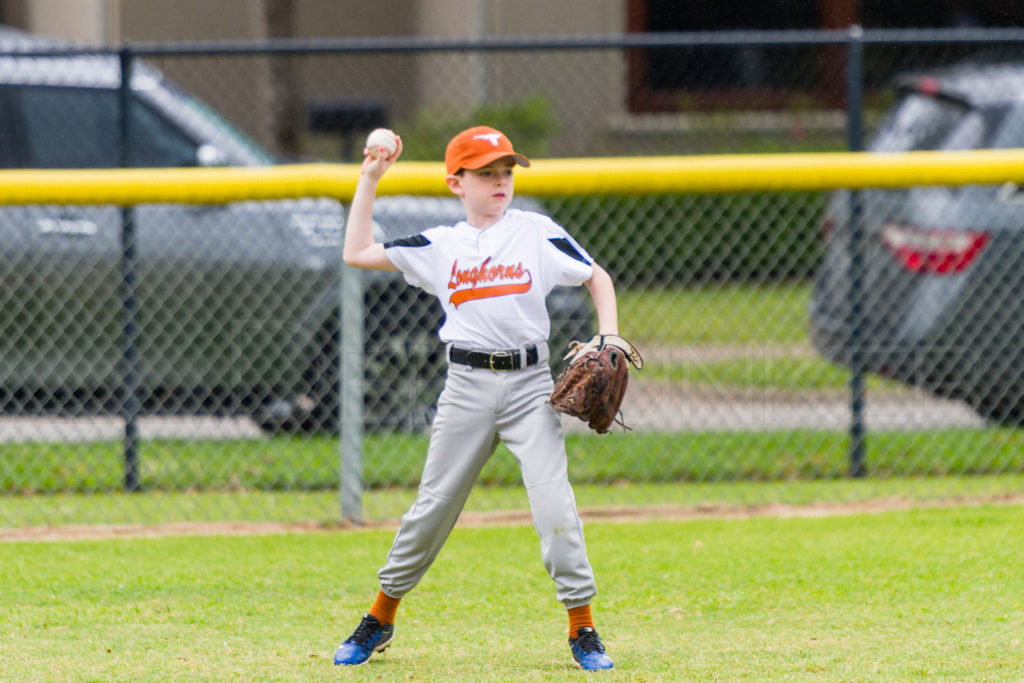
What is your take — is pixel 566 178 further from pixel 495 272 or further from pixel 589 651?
pixel 589 651

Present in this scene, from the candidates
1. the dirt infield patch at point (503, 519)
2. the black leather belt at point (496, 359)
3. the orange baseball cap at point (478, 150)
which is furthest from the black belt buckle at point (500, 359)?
the dirt infield patch at point (503, 519)

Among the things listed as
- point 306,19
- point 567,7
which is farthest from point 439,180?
Answer: point 306,19

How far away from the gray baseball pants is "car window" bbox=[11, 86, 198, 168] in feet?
11.5

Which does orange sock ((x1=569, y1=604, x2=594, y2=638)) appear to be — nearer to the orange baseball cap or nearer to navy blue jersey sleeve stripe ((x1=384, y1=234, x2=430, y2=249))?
navy blue jersey sleeve stripe ((x1=384, y1=234, x2=430, y2=249))

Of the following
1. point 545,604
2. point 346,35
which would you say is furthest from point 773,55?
point 545,604

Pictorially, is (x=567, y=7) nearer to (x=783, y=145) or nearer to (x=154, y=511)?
(x=783, y=145)

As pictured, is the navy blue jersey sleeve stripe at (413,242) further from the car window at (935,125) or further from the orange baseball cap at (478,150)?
the car window at (935,125)

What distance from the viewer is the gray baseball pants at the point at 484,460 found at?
11.6 feet

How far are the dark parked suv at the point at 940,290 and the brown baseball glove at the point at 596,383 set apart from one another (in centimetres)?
289

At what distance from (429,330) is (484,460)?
8.78 ft

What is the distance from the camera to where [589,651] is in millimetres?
3508

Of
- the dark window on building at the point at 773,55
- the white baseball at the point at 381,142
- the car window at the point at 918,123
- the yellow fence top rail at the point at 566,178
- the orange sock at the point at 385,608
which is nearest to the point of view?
the white baseball at the point at 381,142

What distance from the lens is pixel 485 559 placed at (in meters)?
4.86

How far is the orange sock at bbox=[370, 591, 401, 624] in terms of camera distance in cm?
369
